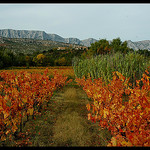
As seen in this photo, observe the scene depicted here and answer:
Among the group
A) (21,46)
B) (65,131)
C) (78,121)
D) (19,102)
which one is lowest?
(78,121)

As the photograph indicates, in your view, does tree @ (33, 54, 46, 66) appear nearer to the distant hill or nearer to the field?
the field

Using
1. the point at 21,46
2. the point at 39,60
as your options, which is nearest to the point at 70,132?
the point at 39,60

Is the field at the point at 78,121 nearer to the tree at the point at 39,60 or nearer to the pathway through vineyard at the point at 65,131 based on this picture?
the pathway through vineyard at the point at 65,131

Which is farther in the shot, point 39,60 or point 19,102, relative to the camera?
point 39,60

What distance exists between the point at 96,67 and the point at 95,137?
9.83 m

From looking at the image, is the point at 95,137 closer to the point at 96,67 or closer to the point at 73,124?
the point at 73,124

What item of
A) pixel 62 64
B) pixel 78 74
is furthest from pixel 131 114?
pixel 62 64

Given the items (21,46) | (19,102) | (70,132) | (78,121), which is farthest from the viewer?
(21,46)

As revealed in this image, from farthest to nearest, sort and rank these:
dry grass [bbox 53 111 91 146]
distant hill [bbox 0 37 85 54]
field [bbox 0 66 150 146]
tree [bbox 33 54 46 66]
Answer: distant hill [bbox 0 37 85 54]
tree [bbox 33 54 46 66]
dry grass [bbox 53 111 91 146]
field [bbox 0 66 150 146]

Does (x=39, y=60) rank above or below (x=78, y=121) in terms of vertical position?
above

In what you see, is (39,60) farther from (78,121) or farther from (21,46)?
(21,46)

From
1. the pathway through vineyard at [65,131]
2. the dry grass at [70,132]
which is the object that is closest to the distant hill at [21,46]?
the pathway through vineyard at [65,131]

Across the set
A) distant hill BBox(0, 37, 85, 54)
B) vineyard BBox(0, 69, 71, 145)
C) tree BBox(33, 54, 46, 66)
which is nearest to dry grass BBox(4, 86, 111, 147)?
vineyard BBox(0, 69, 71, 145)

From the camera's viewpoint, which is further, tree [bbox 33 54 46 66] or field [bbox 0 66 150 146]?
tree [bbox 33 54 46 66]
